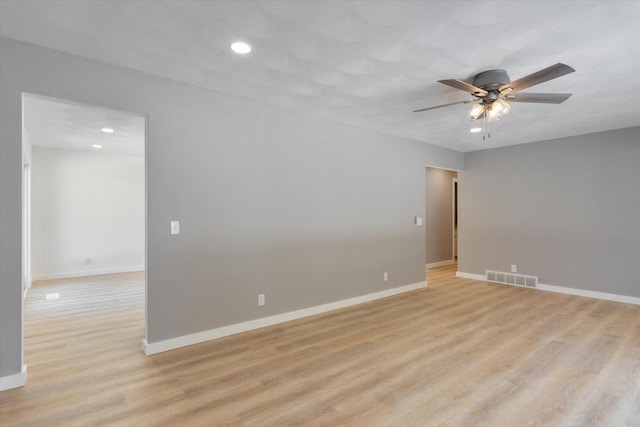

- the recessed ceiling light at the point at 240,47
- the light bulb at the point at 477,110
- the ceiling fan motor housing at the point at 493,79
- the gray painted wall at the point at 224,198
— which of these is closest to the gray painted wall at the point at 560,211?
the gray painted wall at the point at 224,198

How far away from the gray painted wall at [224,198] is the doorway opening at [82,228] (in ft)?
2.91

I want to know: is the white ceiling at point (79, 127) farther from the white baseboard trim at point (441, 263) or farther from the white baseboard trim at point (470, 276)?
the white baseboard trim at point (441, 263)

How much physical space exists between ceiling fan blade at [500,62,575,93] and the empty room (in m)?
0.02

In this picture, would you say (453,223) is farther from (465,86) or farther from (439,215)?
(465,86)

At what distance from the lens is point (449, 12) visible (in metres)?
2.07

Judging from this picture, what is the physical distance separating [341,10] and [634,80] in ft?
9.99

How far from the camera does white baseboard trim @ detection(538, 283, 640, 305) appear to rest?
4838 mm

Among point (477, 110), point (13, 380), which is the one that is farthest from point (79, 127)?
point (477, 110)

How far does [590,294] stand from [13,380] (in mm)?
7154

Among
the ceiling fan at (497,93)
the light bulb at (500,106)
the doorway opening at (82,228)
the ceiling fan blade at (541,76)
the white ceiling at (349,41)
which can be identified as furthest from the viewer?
the doorway opening at (82,228)

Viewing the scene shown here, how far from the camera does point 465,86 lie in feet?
9.01

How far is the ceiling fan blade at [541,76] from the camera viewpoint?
2312mm

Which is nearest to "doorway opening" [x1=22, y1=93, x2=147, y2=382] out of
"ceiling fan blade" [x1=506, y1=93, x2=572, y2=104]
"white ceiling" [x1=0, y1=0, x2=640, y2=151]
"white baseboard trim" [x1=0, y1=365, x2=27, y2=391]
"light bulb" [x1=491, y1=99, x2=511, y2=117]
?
"white baseboard trim" [x1=0, y1=365, x2=27, y2=391]

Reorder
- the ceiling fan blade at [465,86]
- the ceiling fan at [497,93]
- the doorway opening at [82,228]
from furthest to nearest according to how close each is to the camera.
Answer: the doorway opening at [82,228] → the ceiling fan at [497,93] → the ceiling fan blade at [465,86]
